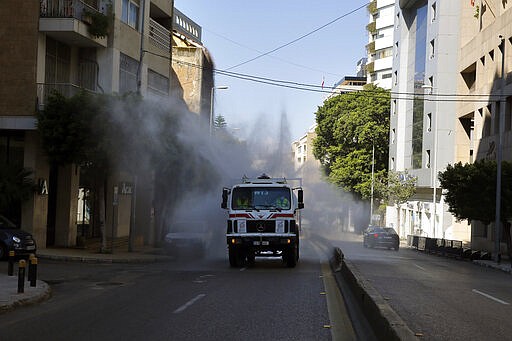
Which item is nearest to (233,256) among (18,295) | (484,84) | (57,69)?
(18,295)

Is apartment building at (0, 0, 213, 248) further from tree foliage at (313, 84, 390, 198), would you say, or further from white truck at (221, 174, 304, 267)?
tree foliage at (313, 84, 390, 198)

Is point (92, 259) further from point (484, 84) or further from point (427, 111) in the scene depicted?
point (427, 111)

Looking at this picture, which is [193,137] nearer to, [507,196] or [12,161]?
[12,161]

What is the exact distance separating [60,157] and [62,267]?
5304mm

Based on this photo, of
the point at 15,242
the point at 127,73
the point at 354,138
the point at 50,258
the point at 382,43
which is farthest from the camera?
the point at 382,43

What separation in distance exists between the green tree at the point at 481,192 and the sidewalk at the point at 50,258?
1603cm

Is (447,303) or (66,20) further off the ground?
(66,20)

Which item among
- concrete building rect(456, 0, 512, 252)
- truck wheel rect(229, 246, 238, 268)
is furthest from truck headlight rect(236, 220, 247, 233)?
concrete building rect(456, 0, 512, 252)

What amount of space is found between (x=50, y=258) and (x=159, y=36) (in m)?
15.6

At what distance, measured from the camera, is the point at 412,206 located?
60844 mm

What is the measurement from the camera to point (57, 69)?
86.1 ft

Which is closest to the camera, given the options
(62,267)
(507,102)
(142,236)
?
(62,267)

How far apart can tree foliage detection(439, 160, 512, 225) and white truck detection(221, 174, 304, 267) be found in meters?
14.7

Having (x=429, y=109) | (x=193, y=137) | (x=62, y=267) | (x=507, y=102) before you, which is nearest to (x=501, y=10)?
(x=507, y=102)
